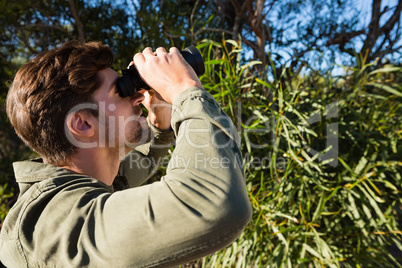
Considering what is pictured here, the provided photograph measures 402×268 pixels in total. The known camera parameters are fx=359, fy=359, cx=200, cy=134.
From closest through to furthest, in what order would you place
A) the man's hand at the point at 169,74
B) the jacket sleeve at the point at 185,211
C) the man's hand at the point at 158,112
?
1. the jacket sleeve at the point at 185,211
2. the man's hand at the point at 169,74
3. the man's hand at the point at 158,112

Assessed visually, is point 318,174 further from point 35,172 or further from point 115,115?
point 35,172

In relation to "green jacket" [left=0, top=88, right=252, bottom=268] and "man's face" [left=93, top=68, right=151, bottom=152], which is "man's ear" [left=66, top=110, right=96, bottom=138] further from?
"green jacket" [left=0, top=88, right=252, bottom=268]

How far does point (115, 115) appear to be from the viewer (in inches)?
37.6

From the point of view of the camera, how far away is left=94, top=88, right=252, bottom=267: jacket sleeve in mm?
588

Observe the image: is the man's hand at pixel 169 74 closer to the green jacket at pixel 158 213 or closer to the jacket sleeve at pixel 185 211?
the green jacket at pixel 158 213

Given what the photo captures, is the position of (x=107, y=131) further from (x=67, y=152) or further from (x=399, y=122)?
(x=399, y=122)

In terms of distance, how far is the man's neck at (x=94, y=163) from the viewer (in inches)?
36.7

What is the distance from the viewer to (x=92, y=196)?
0.71 m

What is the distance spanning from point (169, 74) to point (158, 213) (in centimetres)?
30

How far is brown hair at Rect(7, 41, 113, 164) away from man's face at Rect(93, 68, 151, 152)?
0.03m

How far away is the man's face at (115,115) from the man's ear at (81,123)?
0.08 ft

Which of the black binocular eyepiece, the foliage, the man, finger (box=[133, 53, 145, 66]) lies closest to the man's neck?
the man

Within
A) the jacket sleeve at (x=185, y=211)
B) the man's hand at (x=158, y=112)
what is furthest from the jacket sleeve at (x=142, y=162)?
the jacket sleeve at (x=185, y=211)

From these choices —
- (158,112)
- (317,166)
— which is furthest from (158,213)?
(317,166)
